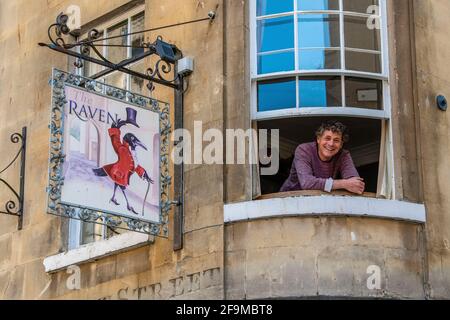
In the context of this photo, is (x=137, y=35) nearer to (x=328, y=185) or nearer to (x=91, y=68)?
(x=91, y=68)

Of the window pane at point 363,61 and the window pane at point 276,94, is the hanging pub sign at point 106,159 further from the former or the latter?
the window pane at point 363,61

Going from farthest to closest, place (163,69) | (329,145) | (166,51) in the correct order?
1. (163,69)
2. (166,51)
3. (329,145)

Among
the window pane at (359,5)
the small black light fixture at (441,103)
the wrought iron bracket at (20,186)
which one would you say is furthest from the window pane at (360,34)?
the wrought iron bracket at (20,186)

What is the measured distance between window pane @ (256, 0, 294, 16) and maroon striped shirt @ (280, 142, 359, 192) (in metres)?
1.84

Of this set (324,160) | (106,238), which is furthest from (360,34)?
(106,238)

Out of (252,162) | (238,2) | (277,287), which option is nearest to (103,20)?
(238,2)

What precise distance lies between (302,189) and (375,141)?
1.45 m

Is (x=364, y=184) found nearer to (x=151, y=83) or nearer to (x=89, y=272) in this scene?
(x=151, y=83)

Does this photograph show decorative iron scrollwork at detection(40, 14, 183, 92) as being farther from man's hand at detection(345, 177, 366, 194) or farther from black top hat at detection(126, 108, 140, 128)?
man's hand at detection(345, 177, 366, 194)

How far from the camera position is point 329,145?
15328mm

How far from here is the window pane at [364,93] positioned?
50.7ft

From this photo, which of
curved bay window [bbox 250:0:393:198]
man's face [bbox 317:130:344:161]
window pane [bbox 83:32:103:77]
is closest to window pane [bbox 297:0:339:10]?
curved bay window [bbox 250:0:393:198]

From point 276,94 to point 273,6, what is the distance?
1.27m

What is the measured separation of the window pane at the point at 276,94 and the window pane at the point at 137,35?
2.59 m
